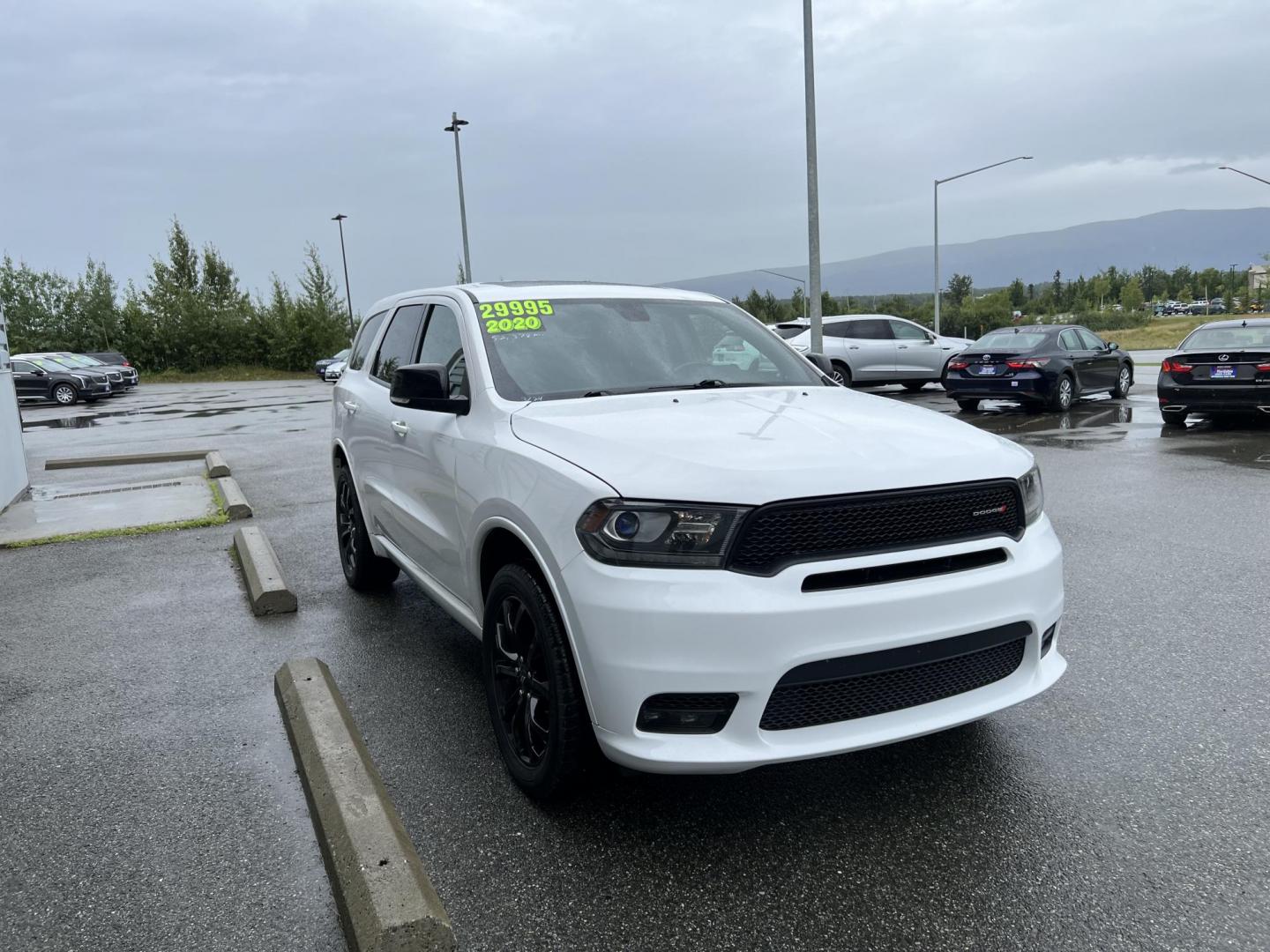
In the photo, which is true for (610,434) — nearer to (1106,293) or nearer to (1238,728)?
(1238,728)

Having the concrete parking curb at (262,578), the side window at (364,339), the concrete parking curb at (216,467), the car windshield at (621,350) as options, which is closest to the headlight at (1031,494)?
the car windshield at (621,350)

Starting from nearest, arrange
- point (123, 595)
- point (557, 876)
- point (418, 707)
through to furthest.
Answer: point (557, 876) < point (418, 707) < point (123, 595)

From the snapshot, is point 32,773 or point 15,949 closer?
point 15,949

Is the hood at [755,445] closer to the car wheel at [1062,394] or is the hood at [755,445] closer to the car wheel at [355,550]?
the car wheel at [355,550]

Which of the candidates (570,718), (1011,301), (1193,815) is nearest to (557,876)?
(570,718)

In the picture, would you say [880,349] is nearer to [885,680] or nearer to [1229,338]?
[1229,338]

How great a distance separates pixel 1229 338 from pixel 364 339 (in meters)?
12.1

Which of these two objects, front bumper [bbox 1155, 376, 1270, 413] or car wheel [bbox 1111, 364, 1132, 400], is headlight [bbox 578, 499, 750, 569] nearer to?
front bumper [bbox 1155, 376, 1270, 413]

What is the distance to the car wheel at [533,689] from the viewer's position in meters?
2.96

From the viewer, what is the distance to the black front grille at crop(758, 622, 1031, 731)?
2.73 meters

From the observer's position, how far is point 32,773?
3.64 meters

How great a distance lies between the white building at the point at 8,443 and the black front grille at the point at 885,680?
31.1ft

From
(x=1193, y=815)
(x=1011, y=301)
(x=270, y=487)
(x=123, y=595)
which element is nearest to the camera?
(x=1193, y=815)

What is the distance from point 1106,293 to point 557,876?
112 m
